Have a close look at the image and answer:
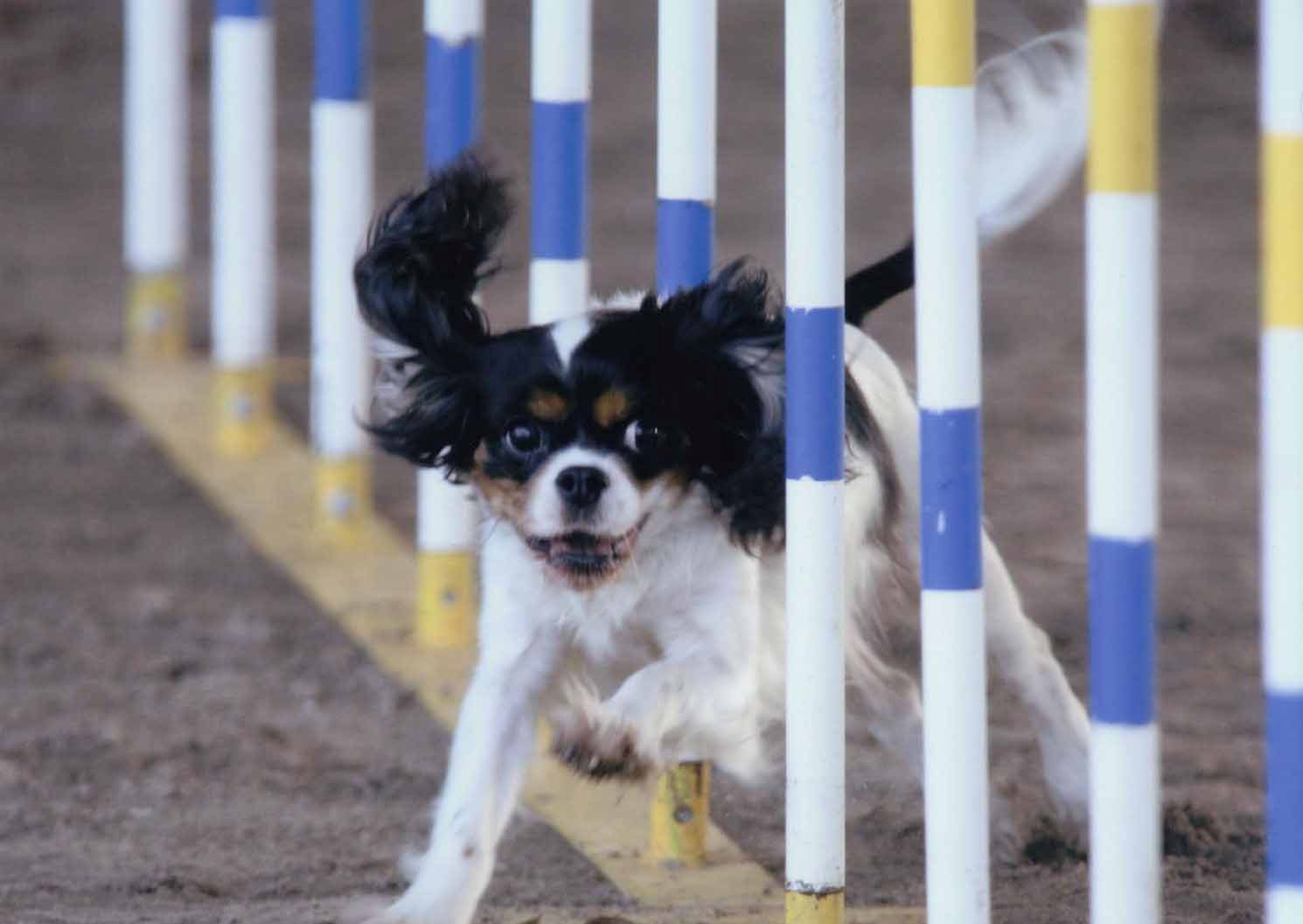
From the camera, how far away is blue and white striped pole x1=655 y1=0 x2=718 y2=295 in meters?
3.19

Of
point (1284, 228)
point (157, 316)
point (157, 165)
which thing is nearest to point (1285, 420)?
point (1284, 228)

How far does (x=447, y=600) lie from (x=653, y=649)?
1356 millimetres

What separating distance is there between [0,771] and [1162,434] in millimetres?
3302

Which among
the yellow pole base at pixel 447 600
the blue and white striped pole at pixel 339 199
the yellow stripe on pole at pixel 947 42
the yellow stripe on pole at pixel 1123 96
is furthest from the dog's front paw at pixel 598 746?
the blue and white striped pole at pixel 339 199

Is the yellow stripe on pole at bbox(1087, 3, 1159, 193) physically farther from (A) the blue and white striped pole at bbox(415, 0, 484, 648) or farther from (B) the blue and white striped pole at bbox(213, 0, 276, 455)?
(B) the blue and white striped pole at bbox(213, 0, 276, 455)

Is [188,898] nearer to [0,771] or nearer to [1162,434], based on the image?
[0,771]

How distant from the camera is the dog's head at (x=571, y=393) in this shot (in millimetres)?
2971

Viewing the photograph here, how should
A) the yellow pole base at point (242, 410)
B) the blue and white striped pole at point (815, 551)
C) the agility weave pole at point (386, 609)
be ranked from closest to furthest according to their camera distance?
the blue and white striped pole at point (815, 551) < the agility weave pole at point (386, 609) < the yellow pole base at point (242, 410)

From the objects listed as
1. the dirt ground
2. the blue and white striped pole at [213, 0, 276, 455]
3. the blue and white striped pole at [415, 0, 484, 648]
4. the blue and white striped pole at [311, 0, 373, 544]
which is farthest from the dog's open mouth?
the blue and white striped pole at [213, 0, 276, 455]

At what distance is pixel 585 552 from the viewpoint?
2.99m

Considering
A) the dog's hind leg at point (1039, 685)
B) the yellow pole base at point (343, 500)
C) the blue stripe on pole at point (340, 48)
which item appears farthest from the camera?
the yellow pole base at point (343, 500)

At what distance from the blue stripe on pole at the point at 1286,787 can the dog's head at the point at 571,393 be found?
1074 mm

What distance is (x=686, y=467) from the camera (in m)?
3.05

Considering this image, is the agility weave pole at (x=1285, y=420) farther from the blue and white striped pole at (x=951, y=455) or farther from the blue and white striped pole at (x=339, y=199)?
the blue and white striped pole at (x=339, y=199)
